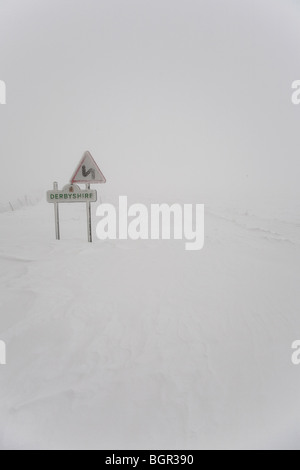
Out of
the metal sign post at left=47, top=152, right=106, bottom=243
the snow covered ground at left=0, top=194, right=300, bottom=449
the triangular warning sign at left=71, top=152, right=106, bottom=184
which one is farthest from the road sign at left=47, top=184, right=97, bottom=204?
the snow covered ground at left=0, top=194, right=300, bottom=449

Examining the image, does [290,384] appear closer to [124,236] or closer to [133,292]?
[133,292]

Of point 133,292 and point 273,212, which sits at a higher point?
point 273,212

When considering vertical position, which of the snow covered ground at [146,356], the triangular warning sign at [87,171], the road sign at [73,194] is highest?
the triangular warning sign at [87,171]

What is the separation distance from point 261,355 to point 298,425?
1.53ft

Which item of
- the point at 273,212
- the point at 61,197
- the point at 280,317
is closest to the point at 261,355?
the point at 280,317

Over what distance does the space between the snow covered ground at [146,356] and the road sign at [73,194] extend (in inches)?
57.0

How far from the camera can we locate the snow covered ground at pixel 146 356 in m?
1.41

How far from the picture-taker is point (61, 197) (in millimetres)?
4395

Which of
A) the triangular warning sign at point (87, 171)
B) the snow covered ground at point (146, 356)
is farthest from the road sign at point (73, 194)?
the snow covered ground at point (146, 356)

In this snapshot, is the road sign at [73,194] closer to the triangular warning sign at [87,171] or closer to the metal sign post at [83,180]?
the metal sign post at [83,180]

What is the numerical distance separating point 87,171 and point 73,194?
0.53 metres

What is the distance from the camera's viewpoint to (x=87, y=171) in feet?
14.0

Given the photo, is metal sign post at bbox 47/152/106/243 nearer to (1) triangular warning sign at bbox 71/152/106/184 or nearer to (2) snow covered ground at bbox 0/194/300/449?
(1) triangular warning sign at bbox 71/152/106/184

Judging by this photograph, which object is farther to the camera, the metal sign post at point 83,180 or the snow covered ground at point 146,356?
the metal sign post at point 83,180
